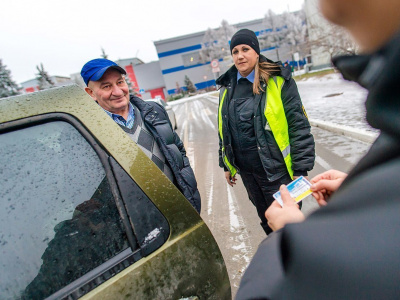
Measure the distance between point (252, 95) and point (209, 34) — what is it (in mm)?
61677

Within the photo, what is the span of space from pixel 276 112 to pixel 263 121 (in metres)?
0.13

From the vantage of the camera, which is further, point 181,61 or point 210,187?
point 181,61

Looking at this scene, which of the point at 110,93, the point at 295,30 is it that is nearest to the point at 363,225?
the point at 110,93

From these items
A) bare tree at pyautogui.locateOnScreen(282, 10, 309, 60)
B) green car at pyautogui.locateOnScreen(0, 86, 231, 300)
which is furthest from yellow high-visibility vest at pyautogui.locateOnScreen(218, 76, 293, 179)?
bare tree at pyautogui.locateOnScreen(282, 10, 309, 60)

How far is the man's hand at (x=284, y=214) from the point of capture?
2.91ft

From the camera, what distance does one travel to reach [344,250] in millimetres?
389

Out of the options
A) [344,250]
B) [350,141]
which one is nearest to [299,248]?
[344,250]

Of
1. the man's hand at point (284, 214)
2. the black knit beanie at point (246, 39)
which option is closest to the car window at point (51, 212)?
the man's hand at point (284, 214)

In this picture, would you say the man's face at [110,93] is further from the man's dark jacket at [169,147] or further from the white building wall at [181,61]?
the white building wall at [181,61]

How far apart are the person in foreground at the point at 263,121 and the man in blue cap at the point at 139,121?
0.59m

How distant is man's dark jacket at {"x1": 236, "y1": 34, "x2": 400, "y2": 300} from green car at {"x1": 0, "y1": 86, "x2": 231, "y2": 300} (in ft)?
2.10

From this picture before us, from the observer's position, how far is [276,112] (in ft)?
6.62

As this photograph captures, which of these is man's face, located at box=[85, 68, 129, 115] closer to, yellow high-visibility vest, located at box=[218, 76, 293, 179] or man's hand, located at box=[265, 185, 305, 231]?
yellow high-visibility vest, located at box=[218, 76, 293, 179]

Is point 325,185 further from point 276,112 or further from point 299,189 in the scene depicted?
point 276,112
